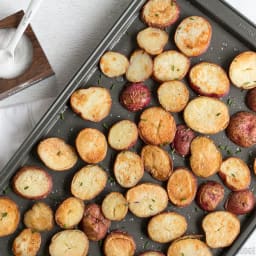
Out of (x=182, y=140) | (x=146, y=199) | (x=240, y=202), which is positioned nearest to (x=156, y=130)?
(x=182, y=140)

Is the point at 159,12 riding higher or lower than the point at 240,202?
higher

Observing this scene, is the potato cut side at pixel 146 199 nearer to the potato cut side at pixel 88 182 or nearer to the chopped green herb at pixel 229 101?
the potato cut side at pixel 88 182

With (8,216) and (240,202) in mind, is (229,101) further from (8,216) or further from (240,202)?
(8,216)

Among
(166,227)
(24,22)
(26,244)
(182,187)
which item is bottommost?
(26,244)

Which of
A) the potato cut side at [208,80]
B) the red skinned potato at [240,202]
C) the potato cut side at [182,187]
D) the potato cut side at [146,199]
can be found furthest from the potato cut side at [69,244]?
the potato cut side at [208,80]

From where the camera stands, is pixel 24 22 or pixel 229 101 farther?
pixel 229 101

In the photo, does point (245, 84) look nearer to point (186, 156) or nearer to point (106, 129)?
point (186, 156)
